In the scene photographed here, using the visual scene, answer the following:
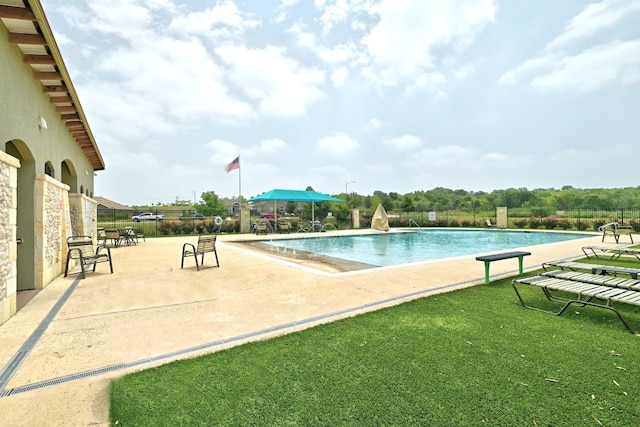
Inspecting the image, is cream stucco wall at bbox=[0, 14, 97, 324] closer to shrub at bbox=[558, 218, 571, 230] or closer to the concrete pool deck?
the concrete pool deck

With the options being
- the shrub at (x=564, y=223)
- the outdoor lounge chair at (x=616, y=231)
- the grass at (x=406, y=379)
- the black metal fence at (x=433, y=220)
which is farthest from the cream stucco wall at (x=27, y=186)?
the shrub at (x=564, y=223)

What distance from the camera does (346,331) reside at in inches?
139

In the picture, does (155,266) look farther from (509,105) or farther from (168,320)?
(509,105)

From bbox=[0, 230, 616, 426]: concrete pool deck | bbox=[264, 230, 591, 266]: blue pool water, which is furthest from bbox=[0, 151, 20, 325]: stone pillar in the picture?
bbox=[264, 230, 591, 266]: blue pool water

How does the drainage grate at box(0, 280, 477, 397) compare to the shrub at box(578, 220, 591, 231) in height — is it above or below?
below

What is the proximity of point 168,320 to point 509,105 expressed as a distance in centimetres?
2104

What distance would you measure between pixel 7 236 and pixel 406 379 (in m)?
5.44

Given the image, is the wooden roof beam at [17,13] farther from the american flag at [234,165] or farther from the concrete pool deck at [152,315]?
the american flag at [234,165]

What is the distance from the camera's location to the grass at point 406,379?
2.06 m

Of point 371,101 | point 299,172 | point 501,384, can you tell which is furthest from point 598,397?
point 299,172

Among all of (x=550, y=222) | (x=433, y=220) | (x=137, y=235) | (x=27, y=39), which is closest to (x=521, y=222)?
(x=550, y=222)

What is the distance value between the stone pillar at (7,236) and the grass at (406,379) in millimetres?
2954

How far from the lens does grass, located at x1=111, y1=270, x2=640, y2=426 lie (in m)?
2.06

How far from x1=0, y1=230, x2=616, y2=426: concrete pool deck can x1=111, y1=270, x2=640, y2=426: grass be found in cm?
31
